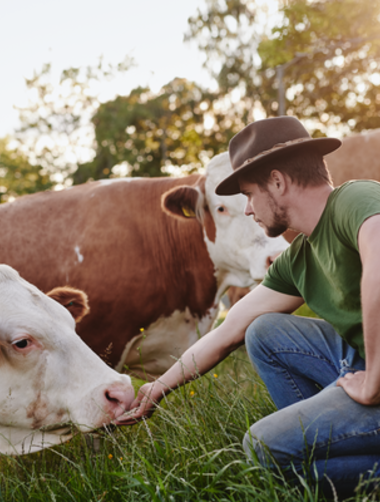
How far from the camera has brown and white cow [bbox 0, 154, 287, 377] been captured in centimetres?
427

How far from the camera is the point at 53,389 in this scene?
8.21 feet

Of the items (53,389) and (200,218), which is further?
(200,218)

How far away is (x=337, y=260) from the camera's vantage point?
7.09 feet

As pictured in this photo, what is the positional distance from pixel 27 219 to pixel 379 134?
6.25 m

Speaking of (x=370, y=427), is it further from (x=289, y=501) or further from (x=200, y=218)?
(x=200, y=218)

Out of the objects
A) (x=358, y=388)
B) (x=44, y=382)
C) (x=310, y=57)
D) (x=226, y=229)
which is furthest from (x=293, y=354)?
(x=310, y=57)

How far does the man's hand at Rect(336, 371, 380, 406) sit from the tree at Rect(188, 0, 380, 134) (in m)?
13.7

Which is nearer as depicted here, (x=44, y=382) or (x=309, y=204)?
(x=309, y=204)

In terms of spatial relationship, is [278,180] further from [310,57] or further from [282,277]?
[310,57]

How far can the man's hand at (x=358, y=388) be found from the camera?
194 centimetres

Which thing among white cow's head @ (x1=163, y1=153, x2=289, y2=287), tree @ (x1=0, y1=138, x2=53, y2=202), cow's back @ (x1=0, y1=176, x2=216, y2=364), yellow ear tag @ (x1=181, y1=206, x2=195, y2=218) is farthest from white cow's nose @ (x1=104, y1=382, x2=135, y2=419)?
tree @ (x1=0, y1=138, x2=53, y2=202)

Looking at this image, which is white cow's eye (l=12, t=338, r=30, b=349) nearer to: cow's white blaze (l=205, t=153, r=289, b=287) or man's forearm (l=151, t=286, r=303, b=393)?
man's forearm (l=151, t=286, r=303, b=393)

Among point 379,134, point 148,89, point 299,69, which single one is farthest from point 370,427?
point 148,89

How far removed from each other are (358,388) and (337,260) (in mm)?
537
